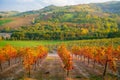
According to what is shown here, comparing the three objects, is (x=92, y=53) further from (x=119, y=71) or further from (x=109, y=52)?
(x=109, y=52)

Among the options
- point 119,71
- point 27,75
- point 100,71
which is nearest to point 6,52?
point 27,75

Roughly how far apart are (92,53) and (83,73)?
15921mm

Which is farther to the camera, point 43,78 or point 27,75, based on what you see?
point 27,75

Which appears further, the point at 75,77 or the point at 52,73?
the point at 52,73

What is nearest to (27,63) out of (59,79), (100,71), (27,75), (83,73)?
(27,75)

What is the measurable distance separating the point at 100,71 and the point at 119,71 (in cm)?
752

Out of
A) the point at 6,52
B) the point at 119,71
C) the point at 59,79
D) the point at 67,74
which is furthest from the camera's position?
the point at 6,52

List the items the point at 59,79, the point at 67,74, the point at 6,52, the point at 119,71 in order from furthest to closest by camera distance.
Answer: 1. the point at 6,52
2. the point at 119,71
3. the point at 67,74
4. the point at 59,79

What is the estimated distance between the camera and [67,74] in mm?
100500

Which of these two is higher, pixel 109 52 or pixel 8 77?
pixel 109 52

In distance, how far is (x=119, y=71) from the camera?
360 ft

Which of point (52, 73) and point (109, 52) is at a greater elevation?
point (109, 52)

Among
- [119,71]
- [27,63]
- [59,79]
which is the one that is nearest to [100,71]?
[119,71]

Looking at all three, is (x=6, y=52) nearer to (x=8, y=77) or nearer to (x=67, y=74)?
(x=8, y=77)
